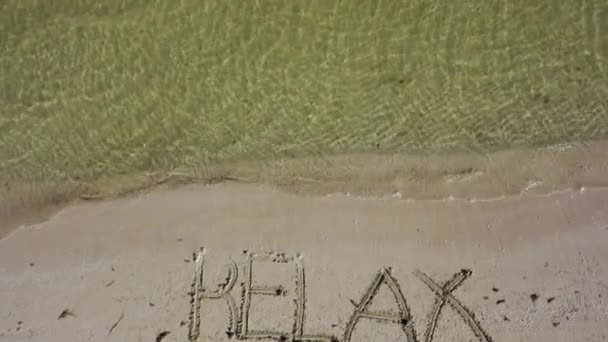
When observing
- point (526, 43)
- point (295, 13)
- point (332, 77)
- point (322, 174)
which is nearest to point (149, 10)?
point (295, 13)

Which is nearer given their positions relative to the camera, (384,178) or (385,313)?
(385,313)

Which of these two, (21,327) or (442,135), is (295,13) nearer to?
(442,135)

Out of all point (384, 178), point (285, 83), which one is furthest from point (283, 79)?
point (384, 178)

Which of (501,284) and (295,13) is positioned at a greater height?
(295,13)

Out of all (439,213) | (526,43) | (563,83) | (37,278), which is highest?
(526,43)

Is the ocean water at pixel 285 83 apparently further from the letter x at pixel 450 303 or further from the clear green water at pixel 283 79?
the letter x at pixel 450 303

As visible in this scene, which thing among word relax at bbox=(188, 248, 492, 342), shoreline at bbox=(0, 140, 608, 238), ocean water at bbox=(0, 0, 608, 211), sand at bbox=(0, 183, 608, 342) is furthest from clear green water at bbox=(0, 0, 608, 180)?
word relax at bbox=(188, 248, 492, 342)

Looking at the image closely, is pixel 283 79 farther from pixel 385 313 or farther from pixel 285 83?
pixel 385 313
